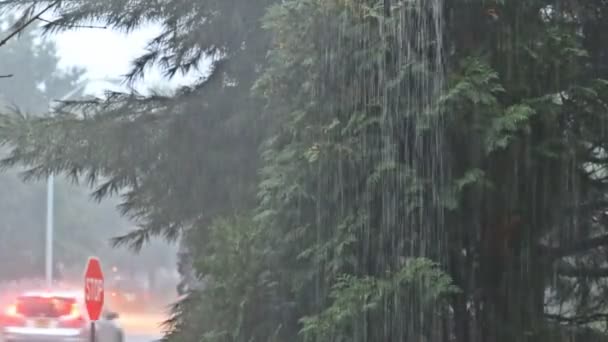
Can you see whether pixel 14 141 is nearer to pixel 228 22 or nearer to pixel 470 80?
pixel 228 22

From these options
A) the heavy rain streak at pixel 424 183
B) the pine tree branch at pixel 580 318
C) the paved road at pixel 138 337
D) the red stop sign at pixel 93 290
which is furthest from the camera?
the paved road at pixel 138 337

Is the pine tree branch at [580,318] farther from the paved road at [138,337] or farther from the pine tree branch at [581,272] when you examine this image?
the paved road at [138,337]

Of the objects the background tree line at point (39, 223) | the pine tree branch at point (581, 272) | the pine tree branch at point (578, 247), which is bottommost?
the pine tree branch at point (581, 272)

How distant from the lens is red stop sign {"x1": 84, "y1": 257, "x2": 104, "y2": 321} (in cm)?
1126

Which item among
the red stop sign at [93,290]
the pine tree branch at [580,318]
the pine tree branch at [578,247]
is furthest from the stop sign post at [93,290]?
the pine tree branch at [578,247]

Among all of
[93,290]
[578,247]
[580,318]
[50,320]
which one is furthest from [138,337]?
[578,247]

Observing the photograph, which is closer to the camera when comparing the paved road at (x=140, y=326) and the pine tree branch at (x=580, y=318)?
the pine tree branch at (x=580, y=318)

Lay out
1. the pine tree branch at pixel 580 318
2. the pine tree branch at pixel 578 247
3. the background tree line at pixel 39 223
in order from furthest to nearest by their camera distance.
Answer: the background tree line at pixel 39 223 < the pine tree branch at pixel 580 318 < the pine tree branch at pixel 578 247

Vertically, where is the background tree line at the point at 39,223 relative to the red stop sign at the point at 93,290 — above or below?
above

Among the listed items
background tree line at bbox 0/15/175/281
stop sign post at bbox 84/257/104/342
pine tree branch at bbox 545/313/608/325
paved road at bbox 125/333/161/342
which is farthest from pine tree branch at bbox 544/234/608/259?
background tree line at bbox 0/15/175/281

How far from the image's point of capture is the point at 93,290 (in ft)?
37.5

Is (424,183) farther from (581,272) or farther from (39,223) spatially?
(39,223)

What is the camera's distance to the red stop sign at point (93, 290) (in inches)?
443

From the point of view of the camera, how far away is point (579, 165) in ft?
21.6
